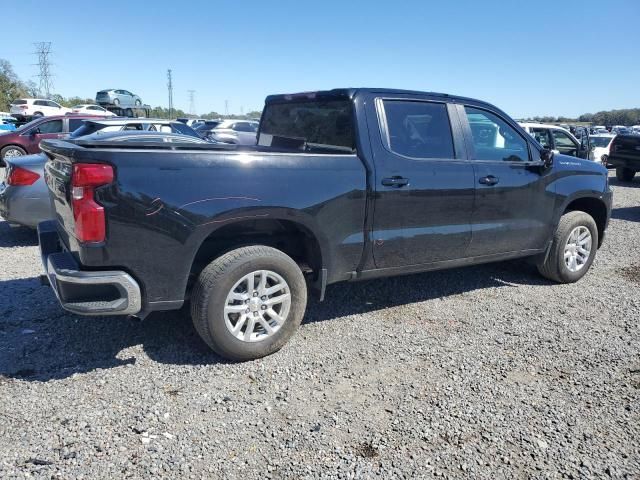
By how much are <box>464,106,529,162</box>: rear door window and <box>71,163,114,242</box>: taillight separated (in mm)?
3176

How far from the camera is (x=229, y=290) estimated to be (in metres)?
3.47

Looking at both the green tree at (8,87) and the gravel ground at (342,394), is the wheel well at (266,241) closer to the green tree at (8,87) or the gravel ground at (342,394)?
the gravel ground at (342,394)

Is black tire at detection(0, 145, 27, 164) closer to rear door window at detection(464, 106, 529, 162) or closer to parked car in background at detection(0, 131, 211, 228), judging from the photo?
parked car in background at detection(0, 131, 211, 228)

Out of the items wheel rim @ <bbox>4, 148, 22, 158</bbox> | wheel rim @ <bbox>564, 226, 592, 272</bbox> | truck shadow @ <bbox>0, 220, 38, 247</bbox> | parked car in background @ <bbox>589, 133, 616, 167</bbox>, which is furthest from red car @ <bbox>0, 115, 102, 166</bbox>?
parked car in background @ <bbox>589, 133, 616, 167</bbox>

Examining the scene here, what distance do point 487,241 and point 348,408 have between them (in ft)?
7.80

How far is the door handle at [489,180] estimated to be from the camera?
15.2 ft

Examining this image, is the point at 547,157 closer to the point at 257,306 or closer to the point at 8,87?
the point at 257,306

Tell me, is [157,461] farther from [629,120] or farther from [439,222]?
[629,120]

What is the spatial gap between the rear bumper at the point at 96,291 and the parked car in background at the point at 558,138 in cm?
1169

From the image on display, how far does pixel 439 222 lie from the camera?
441 centimetres

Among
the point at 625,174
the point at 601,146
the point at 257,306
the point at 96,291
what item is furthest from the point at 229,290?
the point at 601,146

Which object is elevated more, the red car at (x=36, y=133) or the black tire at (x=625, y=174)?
the red car at (x=36, y=133)

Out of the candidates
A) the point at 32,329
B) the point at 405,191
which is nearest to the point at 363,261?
the point at 405,191

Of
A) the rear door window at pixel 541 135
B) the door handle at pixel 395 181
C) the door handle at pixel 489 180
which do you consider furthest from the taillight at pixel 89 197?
the rear door window at pixel 541 135
